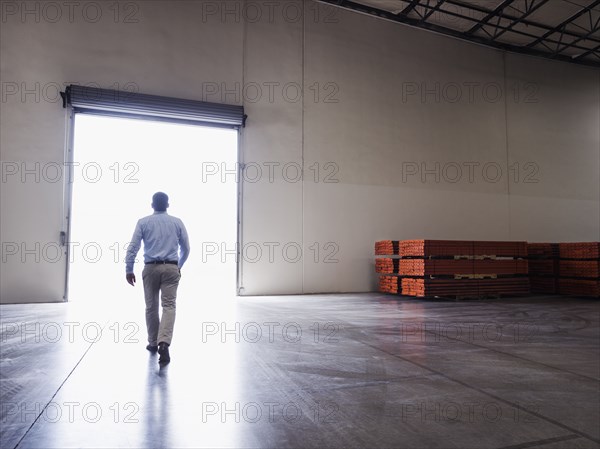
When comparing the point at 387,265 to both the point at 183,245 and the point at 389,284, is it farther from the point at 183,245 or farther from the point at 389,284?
the point at 183,245

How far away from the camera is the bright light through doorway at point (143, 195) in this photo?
32.4 feet

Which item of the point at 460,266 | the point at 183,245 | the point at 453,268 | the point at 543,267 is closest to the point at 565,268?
the point at 543,267

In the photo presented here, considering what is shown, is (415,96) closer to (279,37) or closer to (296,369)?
(279,37)

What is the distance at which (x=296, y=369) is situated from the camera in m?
3.99

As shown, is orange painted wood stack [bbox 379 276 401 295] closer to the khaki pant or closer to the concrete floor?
the concrete floor

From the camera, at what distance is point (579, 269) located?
11.5 m

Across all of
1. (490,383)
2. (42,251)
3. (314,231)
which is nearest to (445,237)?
(314,231)

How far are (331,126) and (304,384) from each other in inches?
384

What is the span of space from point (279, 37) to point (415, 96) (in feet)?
15.9

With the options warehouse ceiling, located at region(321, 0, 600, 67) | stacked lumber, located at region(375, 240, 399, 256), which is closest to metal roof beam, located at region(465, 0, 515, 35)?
warehouse ceiling, located at region(321, 0, 600, 67)

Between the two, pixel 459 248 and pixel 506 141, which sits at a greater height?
pixel 506 141

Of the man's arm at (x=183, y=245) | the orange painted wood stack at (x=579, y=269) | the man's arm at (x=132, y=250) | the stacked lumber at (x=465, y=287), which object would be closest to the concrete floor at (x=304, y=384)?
the man's arm at (x=132, y=250)

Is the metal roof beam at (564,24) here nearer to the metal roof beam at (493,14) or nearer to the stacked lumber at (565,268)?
the metal roof beam at (493,14)

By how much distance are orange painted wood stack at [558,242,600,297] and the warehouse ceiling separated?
7.06 m
